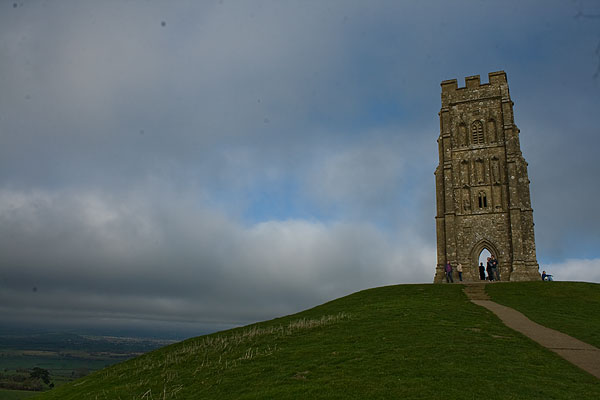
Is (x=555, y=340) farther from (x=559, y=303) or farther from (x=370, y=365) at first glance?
(x=559, y=303)

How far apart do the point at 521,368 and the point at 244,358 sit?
10.1m

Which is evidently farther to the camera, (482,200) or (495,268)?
(482,200)

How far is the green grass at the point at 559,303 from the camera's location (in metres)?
20.2

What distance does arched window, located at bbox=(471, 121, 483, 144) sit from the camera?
50.0 metres

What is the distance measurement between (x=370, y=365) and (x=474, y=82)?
47.0 metres

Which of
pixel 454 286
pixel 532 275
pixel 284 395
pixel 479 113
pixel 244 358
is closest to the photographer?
pixel 284 395

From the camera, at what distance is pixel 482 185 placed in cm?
4831

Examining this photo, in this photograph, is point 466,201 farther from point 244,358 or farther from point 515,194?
point 244,358

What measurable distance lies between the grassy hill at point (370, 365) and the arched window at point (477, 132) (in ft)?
95.0

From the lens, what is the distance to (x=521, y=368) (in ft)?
42.4

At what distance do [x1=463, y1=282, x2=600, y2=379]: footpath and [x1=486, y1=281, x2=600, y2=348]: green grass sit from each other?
65cm

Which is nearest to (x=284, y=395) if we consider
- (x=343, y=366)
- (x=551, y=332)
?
(x=343, y=366)

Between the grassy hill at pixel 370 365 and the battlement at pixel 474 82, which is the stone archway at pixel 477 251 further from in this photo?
the grassy hill at pixel 370 365

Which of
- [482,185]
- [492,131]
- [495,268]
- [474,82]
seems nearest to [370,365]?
[495,268]
